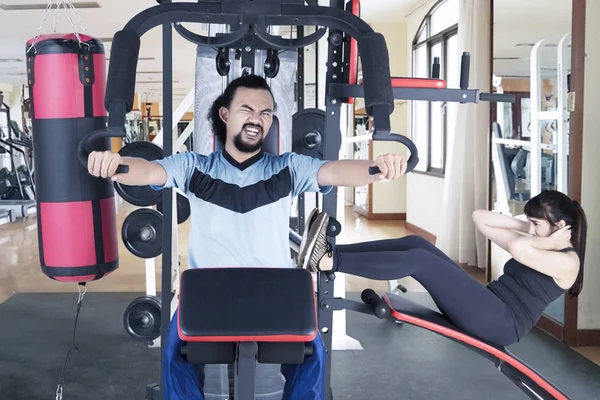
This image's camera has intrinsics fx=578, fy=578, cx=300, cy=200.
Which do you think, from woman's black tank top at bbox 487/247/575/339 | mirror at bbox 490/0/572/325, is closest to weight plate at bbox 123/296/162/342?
woman's black tank top at bbox 487/247/575/339

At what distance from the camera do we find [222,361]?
47.1 inches

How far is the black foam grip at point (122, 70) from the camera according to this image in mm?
1189

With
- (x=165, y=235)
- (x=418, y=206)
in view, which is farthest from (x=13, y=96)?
(x=165, y=235)

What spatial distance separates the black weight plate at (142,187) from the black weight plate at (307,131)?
0.64m

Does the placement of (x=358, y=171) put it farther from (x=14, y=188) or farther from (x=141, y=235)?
(x=14, y=188)

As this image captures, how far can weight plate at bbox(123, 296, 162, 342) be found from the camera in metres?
2.77

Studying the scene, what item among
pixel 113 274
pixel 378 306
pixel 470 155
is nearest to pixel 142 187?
pixel 378 306

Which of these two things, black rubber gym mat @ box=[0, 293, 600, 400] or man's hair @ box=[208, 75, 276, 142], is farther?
black rubber gym mat @ box=[0, 293, 600, 400]

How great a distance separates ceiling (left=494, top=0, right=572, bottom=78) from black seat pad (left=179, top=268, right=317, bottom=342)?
2648 millimetres

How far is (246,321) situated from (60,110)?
4.48 ft

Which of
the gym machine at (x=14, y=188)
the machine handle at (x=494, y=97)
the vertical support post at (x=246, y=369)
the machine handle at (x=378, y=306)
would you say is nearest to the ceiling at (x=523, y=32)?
the machine handle at (x=494, y=97)

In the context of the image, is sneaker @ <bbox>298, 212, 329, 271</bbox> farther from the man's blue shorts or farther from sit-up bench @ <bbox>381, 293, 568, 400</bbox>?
the man's blue shorts

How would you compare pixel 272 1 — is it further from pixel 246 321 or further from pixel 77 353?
pixel 77 353

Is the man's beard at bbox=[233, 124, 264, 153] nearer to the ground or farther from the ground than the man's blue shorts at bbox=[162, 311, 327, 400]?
farther from the ground
